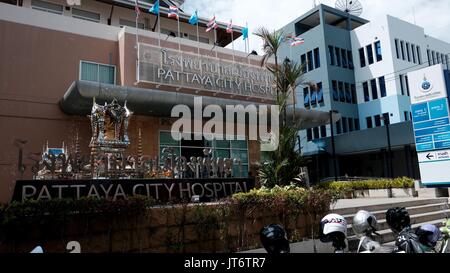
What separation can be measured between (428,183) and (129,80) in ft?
42.7

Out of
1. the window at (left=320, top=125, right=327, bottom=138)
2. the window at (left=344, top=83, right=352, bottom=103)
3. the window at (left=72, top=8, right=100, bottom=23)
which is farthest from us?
the window at (left=344, top=83, right=352, bottom=103)

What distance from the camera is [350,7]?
34500 millimetres

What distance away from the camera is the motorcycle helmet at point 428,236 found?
13.2ft

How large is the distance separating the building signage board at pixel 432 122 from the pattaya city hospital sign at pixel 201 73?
761 cm

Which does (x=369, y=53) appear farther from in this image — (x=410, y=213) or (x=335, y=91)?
(x=410, y=213)

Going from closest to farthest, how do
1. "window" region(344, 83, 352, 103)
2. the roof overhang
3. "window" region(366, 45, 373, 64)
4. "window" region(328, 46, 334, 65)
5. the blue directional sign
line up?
the roof overhang → the blue directional sign → "window" region(328, 46, 334, 65) → "window" region(366, 45, 373, 64) → "window" region(344, 83, 352, 103)

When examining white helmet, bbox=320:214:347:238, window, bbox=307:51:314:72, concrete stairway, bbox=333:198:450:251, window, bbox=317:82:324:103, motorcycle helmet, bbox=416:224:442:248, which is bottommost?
concrete stairway, bbox=333:198:450:251

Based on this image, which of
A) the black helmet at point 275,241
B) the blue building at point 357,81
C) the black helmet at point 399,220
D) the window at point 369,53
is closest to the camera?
the black helmet at point 275,241

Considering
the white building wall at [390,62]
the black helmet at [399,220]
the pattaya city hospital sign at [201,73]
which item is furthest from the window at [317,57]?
the black helmet at [399,220]

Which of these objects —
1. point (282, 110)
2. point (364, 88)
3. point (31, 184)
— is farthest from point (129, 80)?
point (364, 88)

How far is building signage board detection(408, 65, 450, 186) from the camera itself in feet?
43.4

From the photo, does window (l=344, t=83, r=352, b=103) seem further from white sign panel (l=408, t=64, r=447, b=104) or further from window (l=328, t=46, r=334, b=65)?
white sign panel (l=408, t=64, r=447, b=104)

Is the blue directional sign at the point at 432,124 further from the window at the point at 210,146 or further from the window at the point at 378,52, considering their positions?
the window at the point at 378,52

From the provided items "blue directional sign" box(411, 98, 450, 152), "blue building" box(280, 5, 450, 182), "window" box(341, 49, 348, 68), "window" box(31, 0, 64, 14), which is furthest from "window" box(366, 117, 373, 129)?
"window" box(31, 0, 64, 14)
